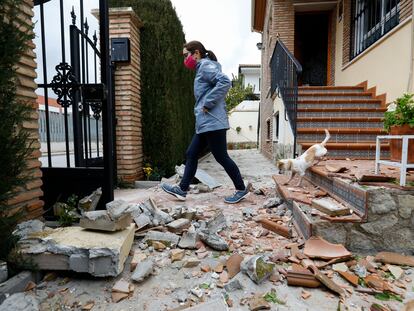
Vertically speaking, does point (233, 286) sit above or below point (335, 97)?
below

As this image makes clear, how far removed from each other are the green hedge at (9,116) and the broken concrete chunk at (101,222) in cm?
42

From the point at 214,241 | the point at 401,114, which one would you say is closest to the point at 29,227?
the point at 214,241

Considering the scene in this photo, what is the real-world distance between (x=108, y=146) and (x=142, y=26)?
130 inches

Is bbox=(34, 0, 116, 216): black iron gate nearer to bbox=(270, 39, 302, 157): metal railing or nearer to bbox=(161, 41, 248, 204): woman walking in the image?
bbox=(161, 41, 248, 204): woman walking

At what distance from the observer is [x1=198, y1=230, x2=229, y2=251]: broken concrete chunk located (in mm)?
1959

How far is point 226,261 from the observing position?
180cm

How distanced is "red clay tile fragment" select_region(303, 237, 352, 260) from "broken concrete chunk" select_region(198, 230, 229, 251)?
558mm

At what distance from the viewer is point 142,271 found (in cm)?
164

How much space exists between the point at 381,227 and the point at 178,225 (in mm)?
1497

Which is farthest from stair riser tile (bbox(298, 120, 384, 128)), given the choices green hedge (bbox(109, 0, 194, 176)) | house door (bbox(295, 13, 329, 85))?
house door (bbox(295, 13, 329, 85))

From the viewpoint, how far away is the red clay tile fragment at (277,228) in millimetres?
2178

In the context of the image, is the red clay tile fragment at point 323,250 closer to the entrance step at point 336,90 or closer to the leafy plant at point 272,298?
the leafy plant at point 272,298

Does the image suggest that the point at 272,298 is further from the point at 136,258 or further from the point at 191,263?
the point at 136,258

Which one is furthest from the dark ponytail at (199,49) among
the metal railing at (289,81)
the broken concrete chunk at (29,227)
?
the broken concrete chunk at (29,227)
